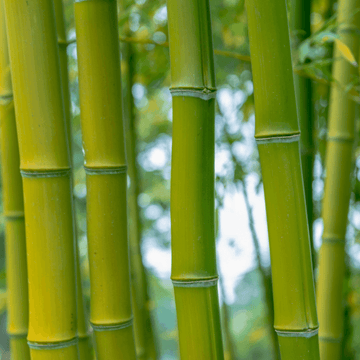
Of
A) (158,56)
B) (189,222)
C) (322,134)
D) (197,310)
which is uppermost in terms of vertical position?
(158,56)

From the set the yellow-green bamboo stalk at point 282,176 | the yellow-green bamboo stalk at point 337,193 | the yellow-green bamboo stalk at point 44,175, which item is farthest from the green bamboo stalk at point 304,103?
the yellow-green bamboo stalk at point 44,175

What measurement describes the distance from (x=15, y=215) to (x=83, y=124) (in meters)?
0.28

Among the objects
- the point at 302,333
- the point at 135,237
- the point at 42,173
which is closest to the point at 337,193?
the point at 302,333

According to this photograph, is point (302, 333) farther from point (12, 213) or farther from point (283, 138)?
point (12, 213)

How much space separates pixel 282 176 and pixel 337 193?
0.44 meters

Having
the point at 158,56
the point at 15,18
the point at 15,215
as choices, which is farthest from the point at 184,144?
the point at 158,56

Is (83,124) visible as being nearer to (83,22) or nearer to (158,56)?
(83,22)

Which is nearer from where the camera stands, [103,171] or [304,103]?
[103,171]

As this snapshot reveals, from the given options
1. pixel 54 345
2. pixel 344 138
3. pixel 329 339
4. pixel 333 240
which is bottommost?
pixel 329 339

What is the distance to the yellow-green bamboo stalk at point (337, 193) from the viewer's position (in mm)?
1048

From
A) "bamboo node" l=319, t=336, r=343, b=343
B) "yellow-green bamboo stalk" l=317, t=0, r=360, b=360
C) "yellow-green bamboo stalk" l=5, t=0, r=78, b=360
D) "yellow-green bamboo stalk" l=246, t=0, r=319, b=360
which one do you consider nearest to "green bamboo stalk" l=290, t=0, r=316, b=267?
"yellow-green bamboo stalk" l=317, t=0, r=360, b=360

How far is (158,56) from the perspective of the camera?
1834 millimetres

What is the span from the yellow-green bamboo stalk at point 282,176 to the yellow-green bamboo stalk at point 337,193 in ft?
1.39

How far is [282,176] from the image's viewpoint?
663mm
